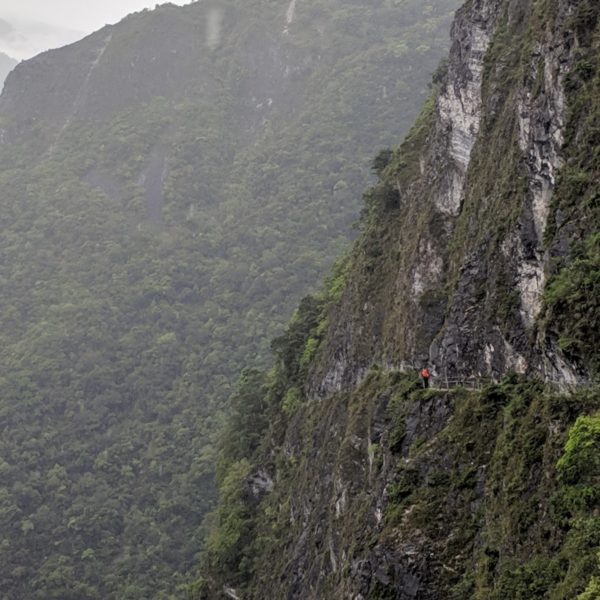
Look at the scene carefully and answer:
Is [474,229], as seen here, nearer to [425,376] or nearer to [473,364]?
[425,376]

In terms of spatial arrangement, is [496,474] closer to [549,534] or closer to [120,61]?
[549,534]

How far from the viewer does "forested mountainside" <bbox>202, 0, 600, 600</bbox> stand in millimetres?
15453

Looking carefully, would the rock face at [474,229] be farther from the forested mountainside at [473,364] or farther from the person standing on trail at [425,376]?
the person standing on trail at [425,376]

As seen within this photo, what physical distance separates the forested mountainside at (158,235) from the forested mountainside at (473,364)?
1647 inches

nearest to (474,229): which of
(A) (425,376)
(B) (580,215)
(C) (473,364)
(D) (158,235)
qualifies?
(A) (425,376)

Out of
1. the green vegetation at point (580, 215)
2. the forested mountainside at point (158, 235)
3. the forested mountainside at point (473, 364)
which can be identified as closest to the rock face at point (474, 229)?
the forested mountainside at point (473, 364)

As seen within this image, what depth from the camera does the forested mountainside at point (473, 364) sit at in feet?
50.7

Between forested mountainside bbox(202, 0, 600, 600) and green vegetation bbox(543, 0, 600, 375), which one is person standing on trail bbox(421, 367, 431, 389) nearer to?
forested mountainside bbox(202, 0, 600, 600)

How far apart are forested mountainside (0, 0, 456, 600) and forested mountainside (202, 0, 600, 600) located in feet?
137

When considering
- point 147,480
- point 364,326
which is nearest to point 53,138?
point 147,480

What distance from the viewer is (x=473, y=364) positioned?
22.0 meters

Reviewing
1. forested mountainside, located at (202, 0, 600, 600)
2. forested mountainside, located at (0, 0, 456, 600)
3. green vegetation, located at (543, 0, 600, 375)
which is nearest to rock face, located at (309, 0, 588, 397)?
forested mountainside, located at (202, 0, 600, 600)

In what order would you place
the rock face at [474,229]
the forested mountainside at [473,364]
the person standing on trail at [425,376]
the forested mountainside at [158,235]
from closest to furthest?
the forested mountainside at [473,364] → the rock face at [474,229] → the person standing on trail at [425,376] → the forested mountainside at [158,235]

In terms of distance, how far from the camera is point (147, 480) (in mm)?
86375
